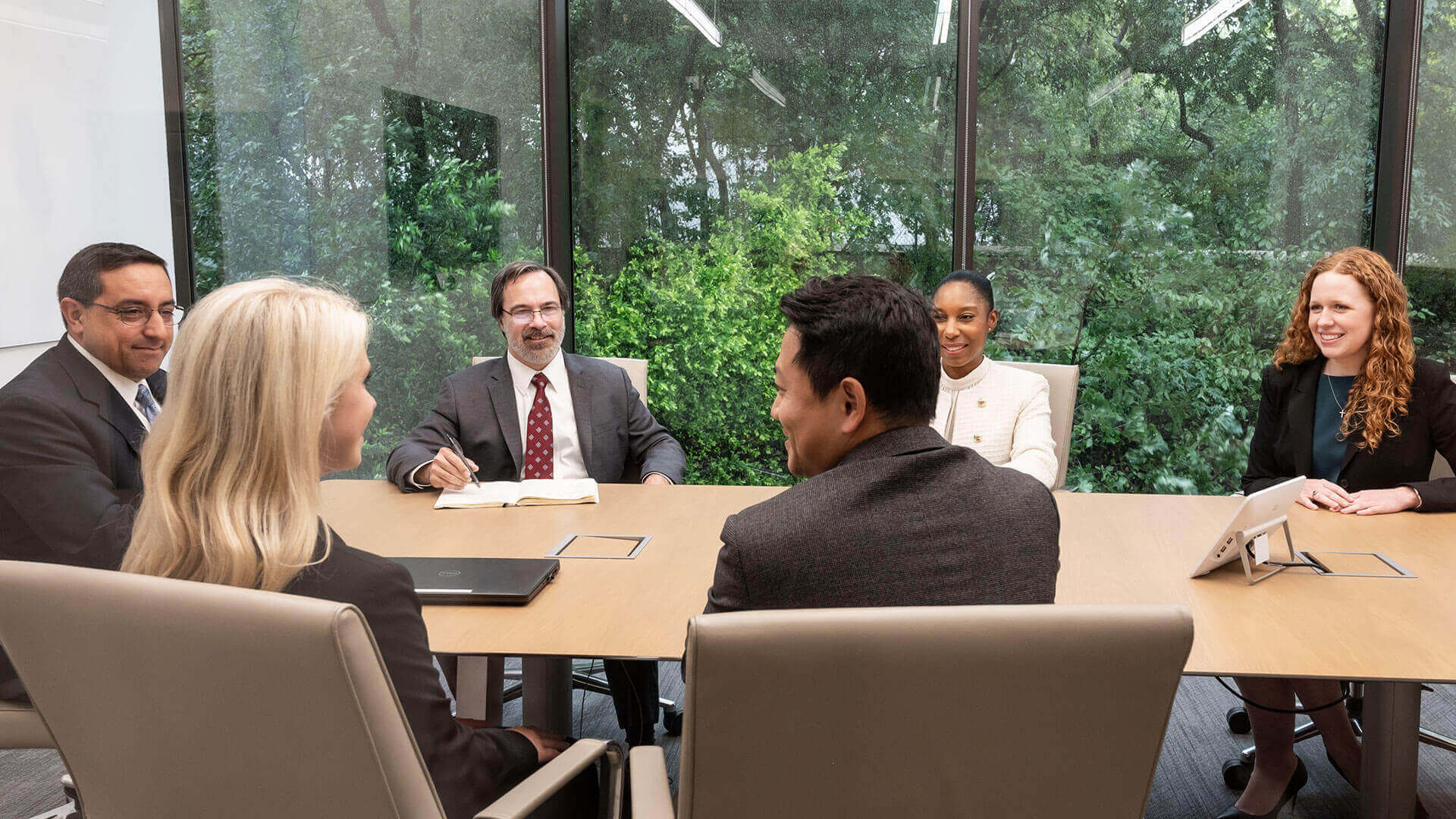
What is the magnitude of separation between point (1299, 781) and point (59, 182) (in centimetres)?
391

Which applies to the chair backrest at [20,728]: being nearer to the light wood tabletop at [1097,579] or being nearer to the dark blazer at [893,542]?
the light wood tabletop at [1097,579]

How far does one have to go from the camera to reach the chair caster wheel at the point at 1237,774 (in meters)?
2.64

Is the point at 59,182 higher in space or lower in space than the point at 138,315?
higher

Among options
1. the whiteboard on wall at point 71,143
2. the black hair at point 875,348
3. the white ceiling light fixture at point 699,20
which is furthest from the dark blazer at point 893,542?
the white ceiling light fixture at point 699,20

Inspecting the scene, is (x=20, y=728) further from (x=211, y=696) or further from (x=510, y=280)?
(x=510, y=280)

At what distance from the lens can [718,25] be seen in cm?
486

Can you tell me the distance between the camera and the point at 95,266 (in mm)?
2521

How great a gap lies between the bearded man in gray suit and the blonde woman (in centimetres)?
38

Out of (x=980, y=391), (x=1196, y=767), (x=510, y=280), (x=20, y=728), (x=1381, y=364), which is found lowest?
(x=1196, y=767)

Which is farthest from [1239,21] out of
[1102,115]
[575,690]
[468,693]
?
[468,693]

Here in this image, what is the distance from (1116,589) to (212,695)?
1506 millimetres

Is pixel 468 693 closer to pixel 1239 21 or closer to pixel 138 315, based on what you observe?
pixel 138 315

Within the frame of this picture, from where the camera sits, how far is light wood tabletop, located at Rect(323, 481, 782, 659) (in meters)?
1.68

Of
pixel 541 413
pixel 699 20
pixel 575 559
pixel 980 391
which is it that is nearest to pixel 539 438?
pixel 541 413
